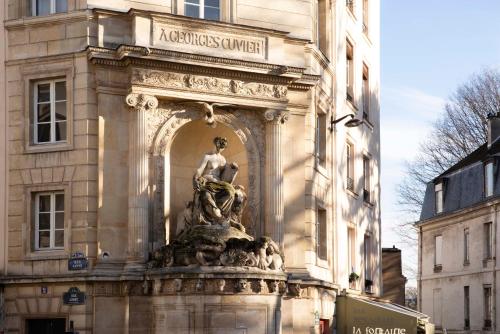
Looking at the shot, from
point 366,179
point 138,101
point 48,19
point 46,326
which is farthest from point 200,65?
point 366,179

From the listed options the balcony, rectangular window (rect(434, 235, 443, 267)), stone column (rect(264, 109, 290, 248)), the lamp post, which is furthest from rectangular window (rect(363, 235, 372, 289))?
rectangular window (rect(434, 235, 443, 267))

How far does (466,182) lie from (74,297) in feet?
84.9

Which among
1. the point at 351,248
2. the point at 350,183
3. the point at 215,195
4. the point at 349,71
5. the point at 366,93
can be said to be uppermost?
the point at 349,71

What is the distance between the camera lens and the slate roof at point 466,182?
1800 inches

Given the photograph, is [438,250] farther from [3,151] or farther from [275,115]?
[3,151]

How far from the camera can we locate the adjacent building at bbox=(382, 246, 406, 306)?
130 feet

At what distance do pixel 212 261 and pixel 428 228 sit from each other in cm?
2947

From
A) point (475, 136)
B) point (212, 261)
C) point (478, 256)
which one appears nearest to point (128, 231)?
point (212, 261)

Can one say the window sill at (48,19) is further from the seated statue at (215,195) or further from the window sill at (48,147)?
the seated statue at (215,195)

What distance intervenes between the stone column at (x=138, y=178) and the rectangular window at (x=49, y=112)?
1.54 metres

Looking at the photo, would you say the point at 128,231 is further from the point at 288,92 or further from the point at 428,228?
the point at 428,228

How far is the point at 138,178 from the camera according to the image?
25094mm

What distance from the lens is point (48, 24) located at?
25.7m

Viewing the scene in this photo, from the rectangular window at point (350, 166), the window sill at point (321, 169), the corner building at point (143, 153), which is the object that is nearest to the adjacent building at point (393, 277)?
the rectangular window at point (350, 166)
